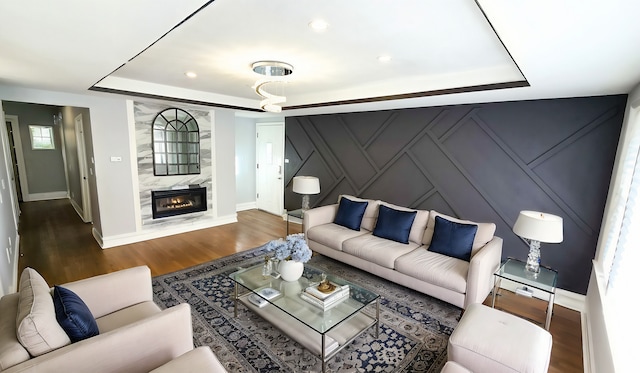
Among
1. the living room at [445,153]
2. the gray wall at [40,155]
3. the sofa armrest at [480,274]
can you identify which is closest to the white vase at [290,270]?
the sofa armrest at [480,274]

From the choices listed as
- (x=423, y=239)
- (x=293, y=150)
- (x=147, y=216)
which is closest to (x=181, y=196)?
(x=147, y=216)

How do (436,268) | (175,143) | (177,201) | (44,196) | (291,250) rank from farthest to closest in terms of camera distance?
(44,196)
(177,201)
(175,143)
(436,268)
(291,250)

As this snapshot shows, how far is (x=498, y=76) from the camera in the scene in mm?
2746

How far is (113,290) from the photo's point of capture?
2.09 m

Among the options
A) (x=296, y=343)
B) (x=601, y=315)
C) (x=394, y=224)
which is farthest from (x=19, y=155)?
(x=601, y=315)

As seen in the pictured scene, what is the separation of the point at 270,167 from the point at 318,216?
2.68 m

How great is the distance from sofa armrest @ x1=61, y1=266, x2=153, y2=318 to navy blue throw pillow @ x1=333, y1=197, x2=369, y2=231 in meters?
2.64

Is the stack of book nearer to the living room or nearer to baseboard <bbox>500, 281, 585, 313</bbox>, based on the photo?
the living room

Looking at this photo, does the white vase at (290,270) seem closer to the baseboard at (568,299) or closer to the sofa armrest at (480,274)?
the sofa armrest at (480,274)

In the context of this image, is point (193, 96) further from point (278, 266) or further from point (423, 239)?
point (423, 239)

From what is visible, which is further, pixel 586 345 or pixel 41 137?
pixel 41 137

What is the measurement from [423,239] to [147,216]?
439cm

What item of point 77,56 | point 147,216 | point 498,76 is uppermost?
point 498,76

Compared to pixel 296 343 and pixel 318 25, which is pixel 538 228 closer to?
pixel 296 343
